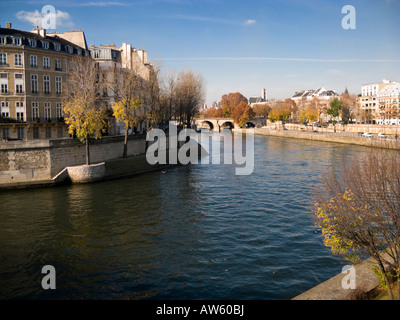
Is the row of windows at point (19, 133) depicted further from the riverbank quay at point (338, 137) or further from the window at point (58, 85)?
the riverbank quay at point (338, 137)

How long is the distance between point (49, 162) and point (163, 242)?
17.5 meters

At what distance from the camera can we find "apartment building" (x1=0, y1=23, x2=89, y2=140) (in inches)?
1561

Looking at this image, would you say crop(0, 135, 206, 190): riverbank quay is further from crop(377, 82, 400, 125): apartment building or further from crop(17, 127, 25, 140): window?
crop(377, 82, 400, 125): apartment building

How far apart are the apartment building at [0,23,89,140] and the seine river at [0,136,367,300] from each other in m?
14.4

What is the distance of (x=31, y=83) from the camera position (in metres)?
41.2

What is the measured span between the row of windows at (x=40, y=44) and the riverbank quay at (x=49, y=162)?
14186 mm

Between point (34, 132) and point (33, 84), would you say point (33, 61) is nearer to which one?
point (33, 84)

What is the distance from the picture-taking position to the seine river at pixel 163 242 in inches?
530

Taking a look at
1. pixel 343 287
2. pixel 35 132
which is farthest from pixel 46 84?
pixel 343 287

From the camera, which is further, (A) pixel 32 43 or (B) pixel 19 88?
(A) pixel 32 43

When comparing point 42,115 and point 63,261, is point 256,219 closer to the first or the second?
point 63,261

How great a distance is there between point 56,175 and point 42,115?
13566 mm

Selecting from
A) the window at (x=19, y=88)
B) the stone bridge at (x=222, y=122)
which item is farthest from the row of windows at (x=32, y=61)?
the stone bridge at (x=222, y=122)
